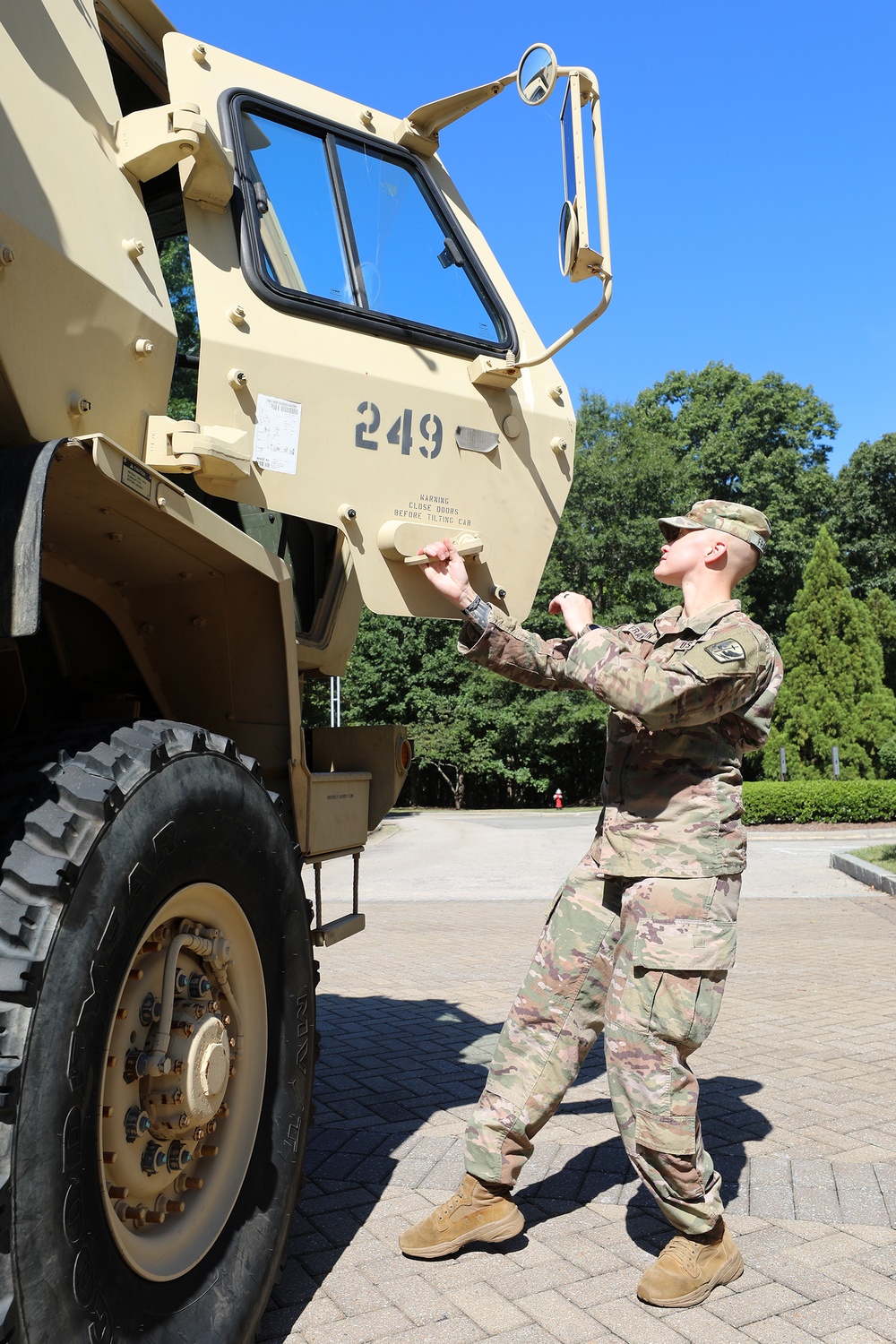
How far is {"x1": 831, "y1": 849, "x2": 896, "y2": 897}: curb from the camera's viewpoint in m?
12.1

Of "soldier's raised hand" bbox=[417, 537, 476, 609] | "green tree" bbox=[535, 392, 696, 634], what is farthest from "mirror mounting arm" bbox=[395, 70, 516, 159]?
"green tree" bbox=[535, 392, 696, 634]

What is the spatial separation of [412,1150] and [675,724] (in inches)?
74.2

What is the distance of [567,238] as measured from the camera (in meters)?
3.00

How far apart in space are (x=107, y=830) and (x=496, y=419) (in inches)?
76.5

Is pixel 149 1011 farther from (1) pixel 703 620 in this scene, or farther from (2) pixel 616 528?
(2) pixel 616 528

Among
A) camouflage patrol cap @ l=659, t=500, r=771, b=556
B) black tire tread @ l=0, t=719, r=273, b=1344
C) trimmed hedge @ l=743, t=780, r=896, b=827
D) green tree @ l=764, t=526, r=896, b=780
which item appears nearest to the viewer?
black tire tread @ l=0, t=719, r=273, b=1344

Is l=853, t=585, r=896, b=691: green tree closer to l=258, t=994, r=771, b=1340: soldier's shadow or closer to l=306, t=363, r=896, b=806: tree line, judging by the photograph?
l=306, t=363, r=896, b=806: tree line

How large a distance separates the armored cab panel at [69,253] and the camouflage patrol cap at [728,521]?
4.90 ft

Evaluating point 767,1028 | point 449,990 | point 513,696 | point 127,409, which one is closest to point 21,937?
point 127,409

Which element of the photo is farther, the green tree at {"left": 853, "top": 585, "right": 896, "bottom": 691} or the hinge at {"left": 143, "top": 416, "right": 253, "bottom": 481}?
the green tree at {"left": 853, "top": 585, "right": 896, "bottom": 691}

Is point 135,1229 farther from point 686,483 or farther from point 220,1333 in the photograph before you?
point 686,483

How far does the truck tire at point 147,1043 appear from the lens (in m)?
1.79

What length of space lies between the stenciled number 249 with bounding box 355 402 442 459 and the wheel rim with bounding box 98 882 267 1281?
135 cm

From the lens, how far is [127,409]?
8.43ft
